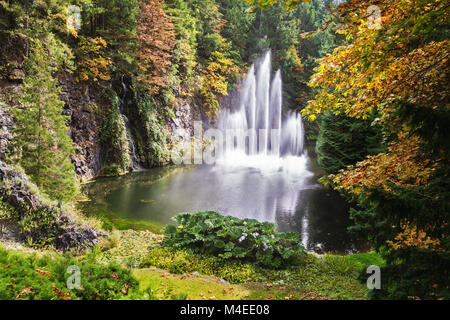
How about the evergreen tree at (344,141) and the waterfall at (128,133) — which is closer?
the evergreen tree at (344,141)

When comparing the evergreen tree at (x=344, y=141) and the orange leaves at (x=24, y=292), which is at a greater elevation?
the evergreen tree at (x=344, y=141)

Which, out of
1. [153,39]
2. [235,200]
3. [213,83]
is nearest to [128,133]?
[153,39]

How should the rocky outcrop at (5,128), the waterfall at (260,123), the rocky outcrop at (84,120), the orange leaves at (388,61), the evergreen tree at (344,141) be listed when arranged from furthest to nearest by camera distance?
the waterfall at (260,123) < the rocky outcrop at (84,120) < the evergreen tree at (344,141) < the rocky outcrop at (5,128) < the orange leaves at (388,61)

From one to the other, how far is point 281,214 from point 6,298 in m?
8.63

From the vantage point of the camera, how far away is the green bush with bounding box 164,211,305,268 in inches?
219

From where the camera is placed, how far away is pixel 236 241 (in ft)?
19.8

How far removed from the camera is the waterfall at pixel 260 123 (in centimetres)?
2614

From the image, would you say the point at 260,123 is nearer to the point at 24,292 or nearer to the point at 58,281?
the point at 58,281

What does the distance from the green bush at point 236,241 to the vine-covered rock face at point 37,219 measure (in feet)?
6.62

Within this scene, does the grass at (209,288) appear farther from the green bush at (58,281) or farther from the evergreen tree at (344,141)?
the evergreen tree at (344,141)

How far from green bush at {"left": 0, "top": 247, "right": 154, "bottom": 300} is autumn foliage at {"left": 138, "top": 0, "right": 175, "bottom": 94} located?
595 inches

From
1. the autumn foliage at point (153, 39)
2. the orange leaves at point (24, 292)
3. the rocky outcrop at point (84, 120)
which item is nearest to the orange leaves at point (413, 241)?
the orange leaves at point (24, 292)

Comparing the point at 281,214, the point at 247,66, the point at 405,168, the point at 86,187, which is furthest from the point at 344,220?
the point at 247,66

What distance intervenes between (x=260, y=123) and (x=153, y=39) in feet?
47.8
